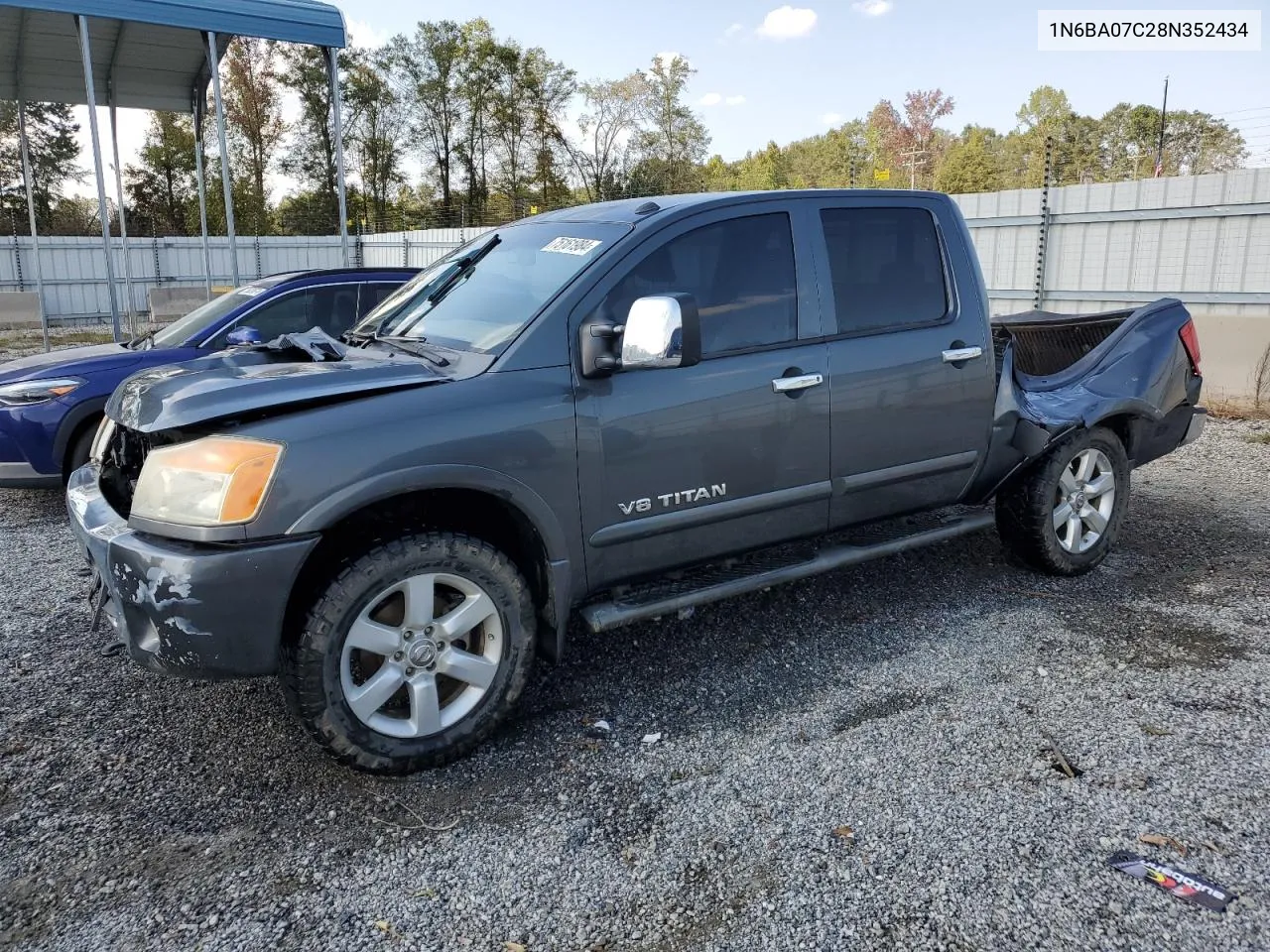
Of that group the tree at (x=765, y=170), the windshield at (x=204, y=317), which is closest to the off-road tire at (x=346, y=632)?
the windshield at (x=204, y=317)

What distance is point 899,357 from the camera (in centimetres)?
402

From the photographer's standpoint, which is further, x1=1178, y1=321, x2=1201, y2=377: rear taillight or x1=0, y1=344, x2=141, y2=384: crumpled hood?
x1=0, y1=344, x2=141, y2=384: crumpled hood

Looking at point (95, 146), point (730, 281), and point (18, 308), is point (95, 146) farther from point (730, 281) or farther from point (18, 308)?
point (730, 281)

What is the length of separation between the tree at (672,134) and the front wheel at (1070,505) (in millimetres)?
40994

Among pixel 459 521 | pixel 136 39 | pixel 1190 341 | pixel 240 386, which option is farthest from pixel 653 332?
pixel 136 39

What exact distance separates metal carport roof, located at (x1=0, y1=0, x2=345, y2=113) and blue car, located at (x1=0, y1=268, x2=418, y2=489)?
531 centimetres

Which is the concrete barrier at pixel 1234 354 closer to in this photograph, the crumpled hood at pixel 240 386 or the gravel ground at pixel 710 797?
the gravel ground at pixel 710 797

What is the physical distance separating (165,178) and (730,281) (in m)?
41.1

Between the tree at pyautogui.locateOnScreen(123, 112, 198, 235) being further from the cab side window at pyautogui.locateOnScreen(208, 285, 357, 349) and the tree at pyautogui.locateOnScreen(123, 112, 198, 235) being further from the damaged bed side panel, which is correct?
the damaged bed side panel

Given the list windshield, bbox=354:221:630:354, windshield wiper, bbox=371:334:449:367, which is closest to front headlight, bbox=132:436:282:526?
windshield wiper, bbox=371:334:449:367

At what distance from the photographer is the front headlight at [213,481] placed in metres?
2.68

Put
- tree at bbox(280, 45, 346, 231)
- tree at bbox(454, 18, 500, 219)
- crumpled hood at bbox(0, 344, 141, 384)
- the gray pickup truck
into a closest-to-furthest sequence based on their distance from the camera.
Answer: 1. the gray pickup truck
2. crumpled hood at bbox(0, 344, 141, 384)
3. tree at bbox(280, 45, 346, 231)
4. tree at bbox(454, 18, 500, 219)

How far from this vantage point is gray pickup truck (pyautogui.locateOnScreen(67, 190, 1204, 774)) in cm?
277

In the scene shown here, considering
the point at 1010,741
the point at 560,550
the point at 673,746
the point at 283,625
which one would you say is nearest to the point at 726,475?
the point at 560,550
